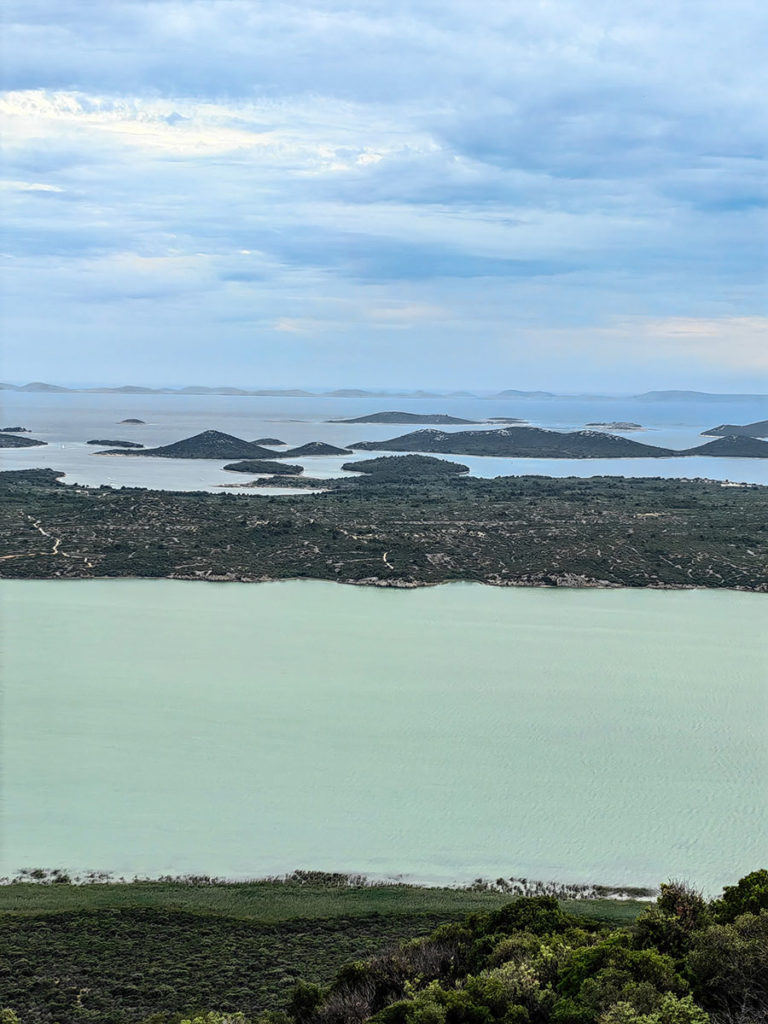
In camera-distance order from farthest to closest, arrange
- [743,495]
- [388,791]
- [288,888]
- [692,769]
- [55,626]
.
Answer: [743,495]
[55,626]
[692,769]
[388,791]
[288,888]

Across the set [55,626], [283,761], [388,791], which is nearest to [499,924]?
[388,791]

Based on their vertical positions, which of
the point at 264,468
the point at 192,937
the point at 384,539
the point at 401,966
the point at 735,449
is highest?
the point at 735,449

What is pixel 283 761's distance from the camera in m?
17.8

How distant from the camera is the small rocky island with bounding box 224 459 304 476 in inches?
2699

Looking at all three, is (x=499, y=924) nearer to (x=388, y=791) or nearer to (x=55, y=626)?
(x=388, y=791)

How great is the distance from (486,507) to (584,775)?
3352 cm

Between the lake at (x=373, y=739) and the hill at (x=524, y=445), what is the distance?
204ft

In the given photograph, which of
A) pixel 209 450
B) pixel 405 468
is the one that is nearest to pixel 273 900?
pixel 405 468

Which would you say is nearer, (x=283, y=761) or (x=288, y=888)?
(x=288, y=888)

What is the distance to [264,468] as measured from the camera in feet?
229

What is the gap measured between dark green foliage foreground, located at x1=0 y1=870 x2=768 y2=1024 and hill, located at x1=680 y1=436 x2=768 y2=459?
88372 millimetres

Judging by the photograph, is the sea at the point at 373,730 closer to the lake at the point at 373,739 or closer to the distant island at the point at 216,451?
the lake at the point at 373,739

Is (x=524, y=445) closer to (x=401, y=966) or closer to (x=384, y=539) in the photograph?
(x=384, y=539)

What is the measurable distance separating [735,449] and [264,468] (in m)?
54.6
